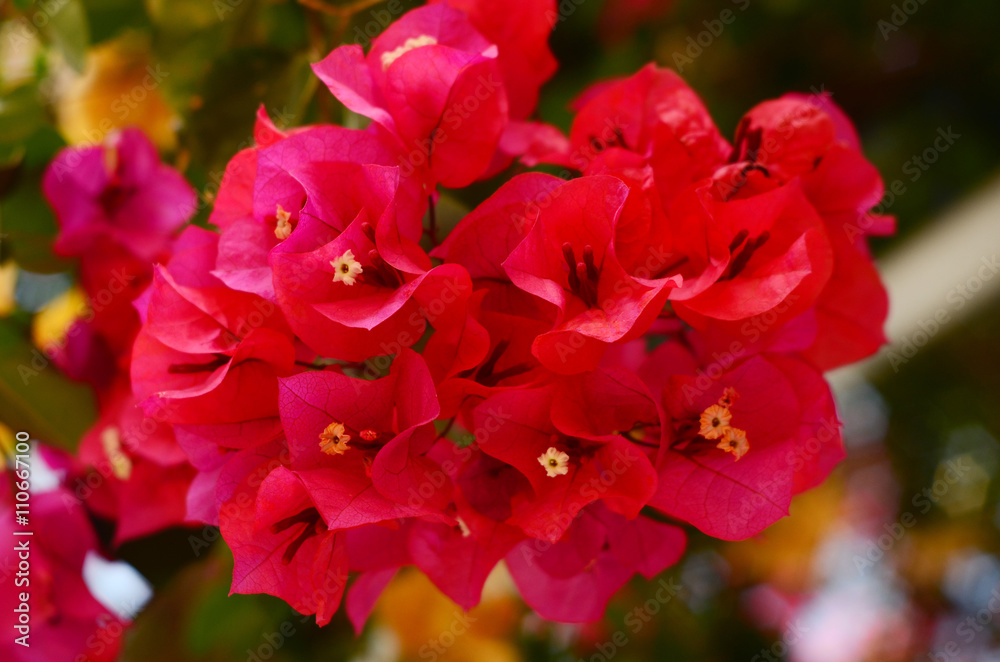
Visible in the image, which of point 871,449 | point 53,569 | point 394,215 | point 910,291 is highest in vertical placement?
point 394,215

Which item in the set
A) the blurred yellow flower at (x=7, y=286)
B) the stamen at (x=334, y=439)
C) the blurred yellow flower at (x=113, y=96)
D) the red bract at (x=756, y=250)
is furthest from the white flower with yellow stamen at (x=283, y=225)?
the blurred yellow flower at (x=113, y=96)

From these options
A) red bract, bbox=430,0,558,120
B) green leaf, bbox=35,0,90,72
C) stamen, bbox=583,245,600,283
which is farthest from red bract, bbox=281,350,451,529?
green leaf, bbox=35,0,90,72

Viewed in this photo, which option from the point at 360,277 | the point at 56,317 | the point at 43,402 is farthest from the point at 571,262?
the point at 56,317

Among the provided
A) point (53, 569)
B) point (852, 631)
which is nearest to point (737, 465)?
point (53, 569)

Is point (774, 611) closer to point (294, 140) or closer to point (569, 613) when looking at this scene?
point (569, 613)

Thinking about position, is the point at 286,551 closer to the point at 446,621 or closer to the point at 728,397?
the point at 728,397

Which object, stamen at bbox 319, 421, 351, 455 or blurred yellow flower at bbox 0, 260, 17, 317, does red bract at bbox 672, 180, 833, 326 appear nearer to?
stamen at bbox 319, 421, 351, 455

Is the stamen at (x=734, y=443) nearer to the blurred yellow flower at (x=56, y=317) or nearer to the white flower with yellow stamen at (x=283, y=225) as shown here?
the white flower with yellow stamen at (x=283, y=225)
